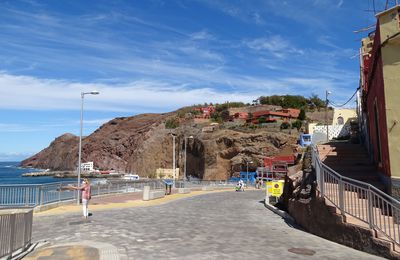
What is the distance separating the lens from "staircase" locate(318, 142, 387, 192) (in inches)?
551

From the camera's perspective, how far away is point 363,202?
32.9 ft

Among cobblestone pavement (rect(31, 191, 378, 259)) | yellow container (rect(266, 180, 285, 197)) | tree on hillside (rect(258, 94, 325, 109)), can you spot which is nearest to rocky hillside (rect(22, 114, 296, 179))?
tree on hillside (rect(258, 94, 325, 109))

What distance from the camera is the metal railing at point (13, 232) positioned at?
7445 mm

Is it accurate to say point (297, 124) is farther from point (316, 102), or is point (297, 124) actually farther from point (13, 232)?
point (13, 232)

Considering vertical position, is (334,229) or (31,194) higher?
(31,194)

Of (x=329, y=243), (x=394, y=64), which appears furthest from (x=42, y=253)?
(x=394, y=64)

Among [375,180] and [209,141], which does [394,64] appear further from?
[209,141]

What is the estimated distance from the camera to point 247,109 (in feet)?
415

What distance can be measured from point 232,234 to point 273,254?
310cm

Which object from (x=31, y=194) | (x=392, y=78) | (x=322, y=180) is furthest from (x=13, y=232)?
(x=392, y=78)

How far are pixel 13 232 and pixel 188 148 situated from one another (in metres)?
94.6

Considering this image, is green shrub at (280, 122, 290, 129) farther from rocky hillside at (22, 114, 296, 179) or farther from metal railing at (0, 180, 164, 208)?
metal railing at (0, 180, 164, 208)

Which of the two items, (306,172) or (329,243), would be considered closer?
(329,243)

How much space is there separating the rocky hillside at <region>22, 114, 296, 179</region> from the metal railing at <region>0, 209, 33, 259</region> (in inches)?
3037
